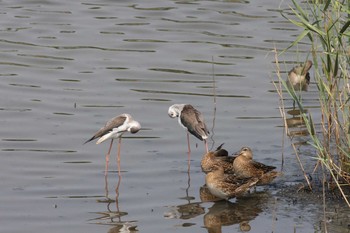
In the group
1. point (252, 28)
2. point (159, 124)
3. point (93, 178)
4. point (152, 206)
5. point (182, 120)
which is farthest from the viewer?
point (252, 28)

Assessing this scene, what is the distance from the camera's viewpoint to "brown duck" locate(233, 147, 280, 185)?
1148 cm

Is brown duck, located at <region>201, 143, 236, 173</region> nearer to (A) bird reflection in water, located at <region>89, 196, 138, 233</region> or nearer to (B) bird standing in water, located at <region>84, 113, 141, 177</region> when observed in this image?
(B) bird standing in water, located at <region>84, 113, 141, 177</region>

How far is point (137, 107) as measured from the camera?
1536 cm

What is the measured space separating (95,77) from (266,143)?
4334mm

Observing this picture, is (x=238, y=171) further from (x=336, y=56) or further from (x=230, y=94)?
(x=230, y=94)

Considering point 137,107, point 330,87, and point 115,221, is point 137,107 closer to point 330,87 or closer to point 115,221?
point 115,221

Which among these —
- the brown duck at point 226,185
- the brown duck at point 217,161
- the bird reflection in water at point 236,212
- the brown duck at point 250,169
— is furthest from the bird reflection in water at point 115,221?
the brown duck at point 250,169

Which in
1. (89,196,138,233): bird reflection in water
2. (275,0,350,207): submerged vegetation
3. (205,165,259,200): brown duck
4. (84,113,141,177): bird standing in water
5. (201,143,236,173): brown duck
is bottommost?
(89,196,138,233): bird reflection in water

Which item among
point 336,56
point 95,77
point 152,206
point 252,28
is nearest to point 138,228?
point 152,206

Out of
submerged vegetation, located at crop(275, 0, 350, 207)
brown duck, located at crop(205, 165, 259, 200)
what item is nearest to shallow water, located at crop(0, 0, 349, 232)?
brown duck, located at crop(205, 165, 259, 200)

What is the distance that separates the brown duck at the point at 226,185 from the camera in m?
11.1

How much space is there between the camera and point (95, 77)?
16.9 meters

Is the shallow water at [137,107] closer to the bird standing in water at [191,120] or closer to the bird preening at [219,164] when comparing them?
the bird preening at [219,164]

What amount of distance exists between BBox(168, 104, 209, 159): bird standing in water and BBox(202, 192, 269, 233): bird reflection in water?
5.08 ft
